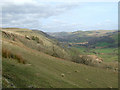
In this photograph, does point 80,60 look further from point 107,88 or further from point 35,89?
point 35,89

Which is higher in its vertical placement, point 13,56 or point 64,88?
point 13,56

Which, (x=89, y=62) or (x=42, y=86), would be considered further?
(x=89, y=62)

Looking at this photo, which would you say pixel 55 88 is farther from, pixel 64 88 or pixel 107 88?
pixel 107 88

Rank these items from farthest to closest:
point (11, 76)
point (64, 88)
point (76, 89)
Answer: point (76, 89), point (64, 88), point (11, 76)

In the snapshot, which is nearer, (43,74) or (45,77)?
(45,77)

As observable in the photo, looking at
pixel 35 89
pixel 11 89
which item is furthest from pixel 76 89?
pixel 11 89

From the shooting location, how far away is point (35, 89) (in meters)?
8.47

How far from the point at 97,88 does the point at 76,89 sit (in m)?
3.25

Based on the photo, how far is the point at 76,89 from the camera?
35.6ft

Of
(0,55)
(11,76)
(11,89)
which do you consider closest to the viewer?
(11,89)

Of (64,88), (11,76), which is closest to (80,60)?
(64,88)

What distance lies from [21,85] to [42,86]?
5.01 ft

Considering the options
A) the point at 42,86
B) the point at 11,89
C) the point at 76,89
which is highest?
the point at 11,89

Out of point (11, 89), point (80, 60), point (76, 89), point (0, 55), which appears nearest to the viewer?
point (11, 89)
